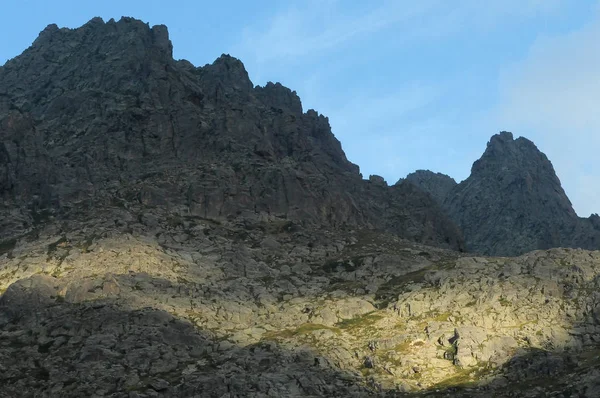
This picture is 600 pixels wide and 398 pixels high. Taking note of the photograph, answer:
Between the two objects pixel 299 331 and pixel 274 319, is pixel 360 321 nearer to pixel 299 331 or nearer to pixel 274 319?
pixel 299 331

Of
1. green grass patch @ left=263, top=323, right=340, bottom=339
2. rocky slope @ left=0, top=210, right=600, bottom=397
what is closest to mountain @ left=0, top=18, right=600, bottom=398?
rocky slope @ left=0, top=210, right=600, bottom=397

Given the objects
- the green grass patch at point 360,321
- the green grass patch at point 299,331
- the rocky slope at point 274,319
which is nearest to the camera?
the rocky slope at point 274,319

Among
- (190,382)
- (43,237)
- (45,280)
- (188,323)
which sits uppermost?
Result: (43,237)

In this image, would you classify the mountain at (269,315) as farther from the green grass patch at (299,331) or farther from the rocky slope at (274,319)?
the green grass patch at (299,331)

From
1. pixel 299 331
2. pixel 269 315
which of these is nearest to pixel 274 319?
pixel 269 315

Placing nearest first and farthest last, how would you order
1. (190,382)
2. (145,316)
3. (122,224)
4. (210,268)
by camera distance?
(190,382) → (145,316) → (210,268) → (122,224)

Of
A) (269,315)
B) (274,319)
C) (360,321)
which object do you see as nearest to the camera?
(274,319)

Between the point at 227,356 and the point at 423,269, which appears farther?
the point at 423,269

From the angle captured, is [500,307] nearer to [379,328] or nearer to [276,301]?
[379,328]

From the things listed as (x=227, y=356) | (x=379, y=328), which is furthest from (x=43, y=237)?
(x=379, y=328)

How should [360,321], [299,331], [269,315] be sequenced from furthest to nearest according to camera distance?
[269,315]
[360,321]
[299,331]

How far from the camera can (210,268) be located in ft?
538

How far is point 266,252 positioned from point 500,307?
190ft

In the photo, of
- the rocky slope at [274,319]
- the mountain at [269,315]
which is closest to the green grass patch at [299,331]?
the rocky slope at [274,319]
